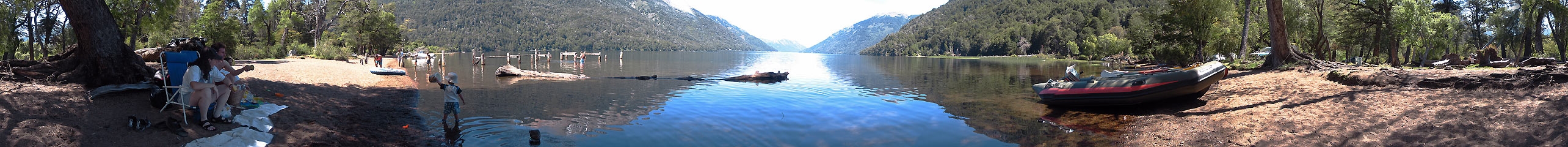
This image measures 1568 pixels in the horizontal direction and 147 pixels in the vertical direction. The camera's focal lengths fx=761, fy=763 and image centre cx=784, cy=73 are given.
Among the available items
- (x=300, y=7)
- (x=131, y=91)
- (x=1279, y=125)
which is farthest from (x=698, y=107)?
(x=300, y=7)

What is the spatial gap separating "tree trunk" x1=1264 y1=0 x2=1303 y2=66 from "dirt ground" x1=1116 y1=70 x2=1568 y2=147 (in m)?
7.52

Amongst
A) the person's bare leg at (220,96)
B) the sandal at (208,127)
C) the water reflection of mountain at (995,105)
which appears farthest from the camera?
the water reflection of mountain at (995,105)

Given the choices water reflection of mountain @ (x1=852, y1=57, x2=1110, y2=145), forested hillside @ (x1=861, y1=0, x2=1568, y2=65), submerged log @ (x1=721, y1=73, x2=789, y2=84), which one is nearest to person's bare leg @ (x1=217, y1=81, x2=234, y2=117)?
water reflection of mountain @ (x1=852, y1=57, x2=1110, y2=145)

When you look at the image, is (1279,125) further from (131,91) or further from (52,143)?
(131,91)

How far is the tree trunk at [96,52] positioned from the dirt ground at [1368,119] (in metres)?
13.3

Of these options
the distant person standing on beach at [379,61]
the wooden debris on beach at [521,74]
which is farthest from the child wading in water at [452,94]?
the distant person standing on beach at [379,61]

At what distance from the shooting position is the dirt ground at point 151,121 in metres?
6.55

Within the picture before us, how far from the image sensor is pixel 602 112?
1425cm

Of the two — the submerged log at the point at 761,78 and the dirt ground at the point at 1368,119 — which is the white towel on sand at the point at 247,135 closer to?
the dirt ground at the point at 1368,119

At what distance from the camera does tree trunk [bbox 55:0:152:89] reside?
9.97 metres

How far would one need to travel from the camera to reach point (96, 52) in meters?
10.2

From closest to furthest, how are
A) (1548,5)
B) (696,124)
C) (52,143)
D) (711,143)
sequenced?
(52,143), (711,143), (696,124), (1548,5)

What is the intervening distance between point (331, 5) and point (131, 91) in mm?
71286

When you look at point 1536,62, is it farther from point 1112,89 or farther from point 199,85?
point 199,85
